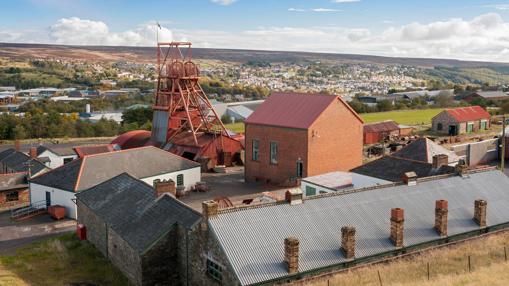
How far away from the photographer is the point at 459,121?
230 ft

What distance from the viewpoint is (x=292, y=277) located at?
62.8 ft

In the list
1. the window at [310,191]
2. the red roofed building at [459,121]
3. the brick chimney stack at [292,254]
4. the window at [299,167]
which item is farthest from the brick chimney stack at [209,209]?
the red roofed building at [459,121]

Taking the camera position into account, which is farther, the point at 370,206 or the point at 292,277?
the point at 370,206

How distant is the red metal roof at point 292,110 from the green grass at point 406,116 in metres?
45.5

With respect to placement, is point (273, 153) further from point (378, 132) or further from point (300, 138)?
point (378, 132)

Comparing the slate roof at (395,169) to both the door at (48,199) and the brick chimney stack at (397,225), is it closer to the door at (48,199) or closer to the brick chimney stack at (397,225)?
the brick chimney stack at (397,225)

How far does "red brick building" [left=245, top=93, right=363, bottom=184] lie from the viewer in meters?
41.4

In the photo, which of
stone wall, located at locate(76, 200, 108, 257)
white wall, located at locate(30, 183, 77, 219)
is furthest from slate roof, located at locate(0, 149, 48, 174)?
stone wall, located at locate(76, 200, 108, 257)

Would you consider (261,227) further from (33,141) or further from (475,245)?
(33,141)

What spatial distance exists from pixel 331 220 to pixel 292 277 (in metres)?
3.94

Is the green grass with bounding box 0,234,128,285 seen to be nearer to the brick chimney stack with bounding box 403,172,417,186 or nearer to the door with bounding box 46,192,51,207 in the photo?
the door with bounding box 46,192,51,207

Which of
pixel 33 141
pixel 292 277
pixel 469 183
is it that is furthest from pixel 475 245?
pixel 33 141

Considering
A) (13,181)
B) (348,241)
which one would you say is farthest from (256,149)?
(348,241)

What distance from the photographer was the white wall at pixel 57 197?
3412 centimetres
